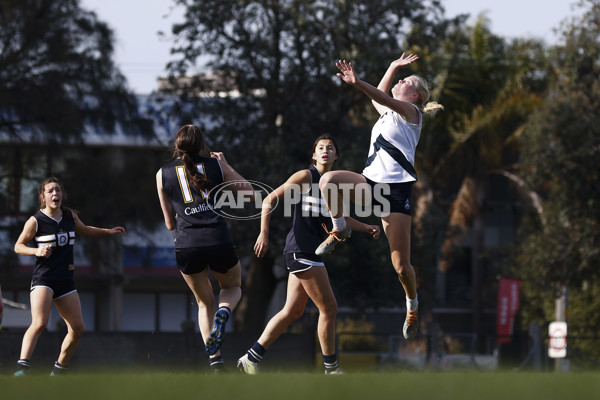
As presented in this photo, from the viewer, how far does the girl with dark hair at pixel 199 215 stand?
314 inches

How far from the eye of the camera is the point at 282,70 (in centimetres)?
2600

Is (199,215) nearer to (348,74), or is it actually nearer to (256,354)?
(256,354)

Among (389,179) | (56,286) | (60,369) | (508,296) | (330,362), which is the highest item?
(389,179)

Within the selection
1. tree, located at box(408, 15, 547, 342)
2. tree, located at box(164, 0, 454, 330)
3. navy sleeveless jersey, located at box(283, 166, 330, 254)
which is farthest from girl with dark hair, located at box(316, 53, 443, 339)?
tree, located at box(408, 15, 547, 342)

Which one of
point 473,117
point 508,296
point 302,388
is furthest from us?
point 508,296

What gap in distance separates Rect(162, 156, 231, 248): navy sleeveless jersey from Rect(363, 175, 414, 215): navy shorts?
128 cm

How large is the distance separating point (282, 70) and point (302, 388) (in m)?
21.3

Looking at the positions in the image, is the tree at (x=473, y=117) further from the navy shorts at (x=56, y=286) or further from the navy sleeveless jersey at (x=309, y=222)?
the navy sleeveless jersey at (x=309, y=222)

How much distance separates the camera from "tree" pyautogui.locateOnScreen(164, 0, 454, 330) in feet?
82.9

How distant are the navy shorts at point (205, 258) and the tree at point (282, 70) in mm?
16623

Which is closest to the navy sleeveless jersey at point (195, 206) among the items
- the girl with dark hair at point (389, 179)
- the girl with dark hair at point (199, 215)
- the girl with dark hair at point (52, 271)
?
the girl with dark hair at point (199, 215)

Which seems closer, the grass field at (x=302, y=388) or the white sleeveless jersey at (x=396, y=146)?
the grass field at (x=302, y=388)

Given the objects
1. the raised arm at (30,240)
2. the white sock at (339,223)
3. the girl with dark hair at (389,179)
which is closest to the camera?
the girl with dark hair at (389,179)

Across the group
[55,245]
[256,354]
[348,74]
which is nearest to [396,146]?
[348,74]
